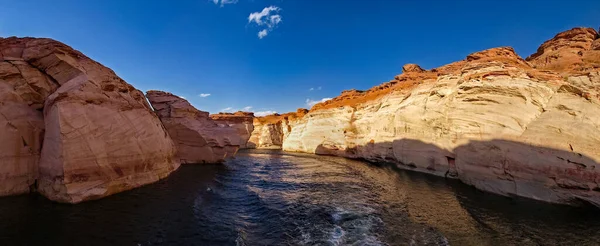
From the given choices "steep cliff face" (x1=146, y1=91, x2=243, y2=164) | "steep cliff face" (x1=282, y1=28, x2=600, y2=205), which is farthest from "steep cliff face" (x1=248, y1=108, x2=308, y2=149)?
"steep cliff face" (x1=282, y1=28, x2=600, y2=205)

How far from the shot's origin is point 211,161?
2667 cm

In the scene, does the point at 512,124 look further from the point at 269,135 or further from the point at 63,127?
the point at 269,135

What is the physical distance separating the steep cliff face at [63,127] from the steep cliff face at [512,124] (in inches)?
850

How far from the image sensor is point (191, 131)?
24500mm

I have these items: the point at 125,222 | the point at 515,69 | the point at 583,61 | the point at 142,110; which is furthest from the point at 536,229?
the point at 142,110

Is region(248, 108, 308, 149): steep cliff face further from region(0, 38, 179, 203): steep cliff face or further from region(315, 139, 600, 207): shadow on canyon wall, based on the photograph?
region(0, 38, 179, 203): steep cliff face

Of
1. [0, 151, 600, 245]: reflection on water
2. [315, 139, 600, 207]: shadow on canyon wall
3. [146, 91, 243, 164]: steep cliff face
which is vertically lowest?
[0, 151, 600, 245]: reflection on water

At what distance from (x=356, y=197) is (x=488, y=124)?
1063 centimetres

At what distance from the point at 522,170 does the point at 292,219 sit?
1327 cm

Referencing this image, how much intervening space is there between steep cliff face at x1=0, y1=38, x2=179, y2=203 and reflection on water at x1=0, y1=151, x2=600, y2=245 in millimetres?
952

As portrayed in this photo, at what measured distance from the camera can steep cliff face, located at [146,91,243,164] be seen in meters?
24.3

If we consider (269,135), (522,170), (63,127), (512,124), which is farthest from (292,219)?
(269,135)

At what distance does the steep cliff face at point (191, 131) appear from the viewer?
79.9 ft

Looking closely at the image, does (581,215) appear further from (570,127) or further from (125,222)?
(125,222)
